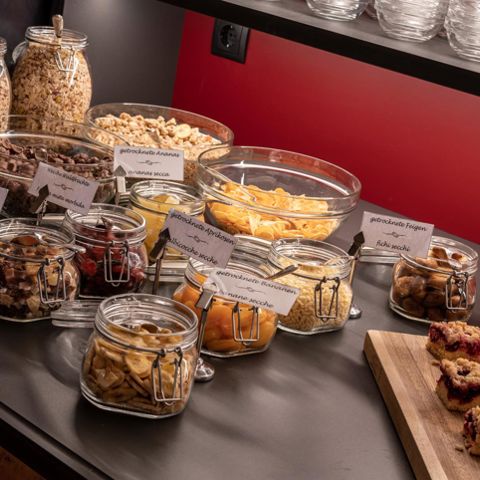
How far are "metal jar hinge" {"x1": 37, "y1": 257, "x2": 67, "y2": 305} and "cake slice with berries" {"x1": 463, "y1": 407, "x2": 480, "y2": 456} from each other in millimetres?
617

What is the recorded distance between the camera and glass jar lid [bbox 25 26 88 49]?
1933 millimetres

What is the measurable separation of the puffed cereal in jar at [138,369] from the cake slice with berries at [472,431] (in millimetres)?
382

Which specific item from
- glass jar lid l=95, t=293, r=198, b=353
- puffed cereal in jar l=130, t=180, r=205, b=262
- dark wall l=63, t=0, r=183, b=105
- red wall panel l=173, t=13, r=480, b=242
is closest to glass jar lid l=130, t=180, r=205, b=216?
puffed cereal in jar l=130, t=180, r=205, b=262

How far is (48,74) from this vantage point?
6.39 feet

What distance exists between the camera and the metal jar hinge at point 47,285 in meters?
1.43

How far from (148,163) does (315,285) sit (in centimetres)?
41

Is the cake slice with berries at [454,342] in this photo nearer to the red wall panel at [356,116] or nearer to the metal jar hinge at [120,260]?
the metal jar hinge at [120,260]

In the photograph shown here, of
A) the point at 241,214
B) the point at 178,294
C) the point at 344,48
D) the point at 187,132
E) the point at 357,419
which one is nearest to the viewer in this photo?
the point at 357,419

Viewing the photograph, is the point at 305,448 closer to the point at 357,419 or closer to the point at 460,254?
the point at 357,419

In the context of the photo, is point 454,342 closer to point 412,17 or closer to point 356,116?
point 412,17

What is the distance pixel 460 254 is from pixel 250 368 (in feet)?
1.71

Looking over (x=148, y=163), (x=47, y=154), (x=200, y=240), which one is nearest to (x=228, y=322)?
(x=200, y=240)

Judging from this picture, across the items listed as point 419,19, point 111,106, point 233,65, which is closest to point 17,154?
point 111,106

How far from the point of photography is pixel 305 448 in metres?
1.27
